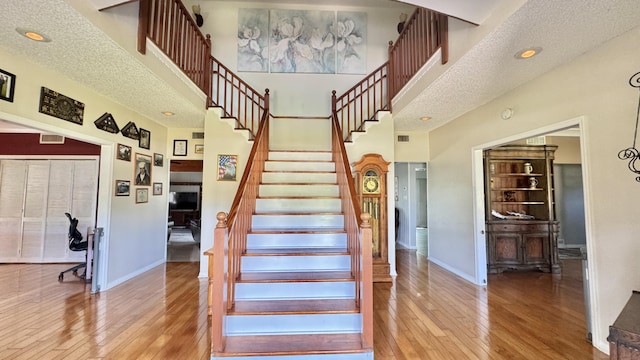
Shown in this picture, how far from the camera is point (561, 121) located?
300cm

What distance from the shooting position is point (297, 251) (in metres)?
3.31

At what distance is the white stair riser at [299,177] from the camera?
15.0 feet

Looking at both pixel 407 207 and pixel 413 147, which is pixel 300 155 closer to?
pixel 413 147

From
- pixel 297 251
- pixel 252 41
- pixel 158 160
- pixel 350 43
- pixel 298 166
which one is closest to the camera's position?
pixel 297 251

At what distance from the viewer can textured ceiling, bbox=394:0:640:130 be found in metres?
2.12

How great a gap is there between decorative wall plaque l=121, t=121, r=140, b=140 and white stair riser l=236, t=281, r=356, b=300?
11.5ft

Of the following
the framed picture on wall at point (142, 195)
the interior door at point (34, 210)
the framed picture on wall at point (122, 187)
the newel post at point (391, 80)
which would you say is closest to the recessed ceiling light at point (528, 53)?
the newel post at point (391, 80)

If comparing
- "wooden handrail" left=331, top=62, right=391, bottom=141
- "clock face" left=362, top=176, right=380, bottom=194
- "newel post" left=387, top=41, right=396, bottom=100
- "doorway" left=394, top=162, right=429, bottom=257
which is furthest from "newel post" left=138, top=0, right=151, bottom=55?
"doorway" left=394, top=162, right=429, bottom=257

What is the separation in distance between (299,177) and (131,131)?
297 cm

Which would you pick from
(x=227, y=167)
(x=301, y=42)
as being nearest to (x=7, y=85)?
(x=227, y=167)

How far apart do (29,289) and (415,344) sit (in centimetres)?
534

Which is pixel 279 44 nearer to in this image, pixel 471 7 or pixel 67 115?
pixel 67 115

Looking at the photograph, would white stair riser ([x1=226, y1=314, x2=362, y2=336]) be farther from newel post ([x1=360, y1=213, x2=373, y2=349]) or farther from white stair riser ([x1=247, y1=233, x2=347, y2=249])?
white stair riser ([x1=247, y1=233, x2=347, y2=249])

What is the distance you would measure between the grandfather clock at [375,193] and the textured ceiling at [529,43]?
4.07 feet
